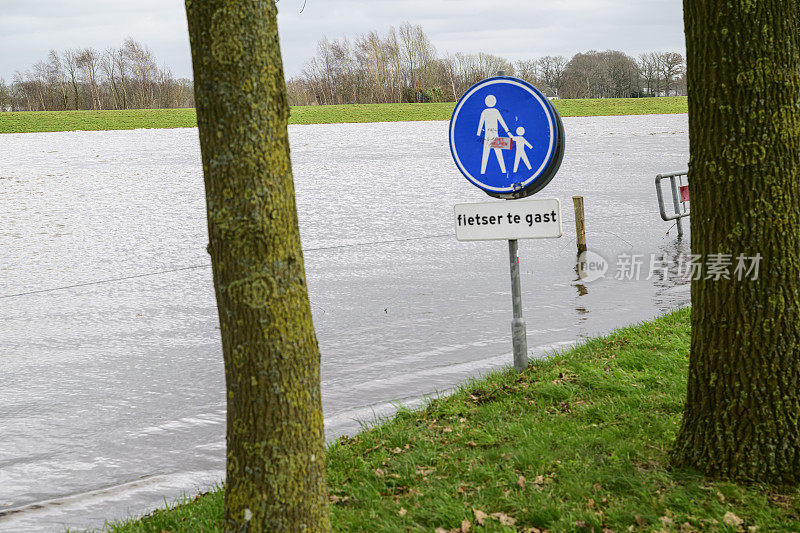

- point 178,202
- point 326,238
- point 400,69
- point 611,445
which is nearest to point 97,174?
point 178,202

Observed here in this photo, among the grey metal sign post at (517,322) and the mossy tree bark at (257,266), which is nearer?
the mossy tree bark at (257,266)

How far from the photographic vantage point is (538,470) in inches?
159

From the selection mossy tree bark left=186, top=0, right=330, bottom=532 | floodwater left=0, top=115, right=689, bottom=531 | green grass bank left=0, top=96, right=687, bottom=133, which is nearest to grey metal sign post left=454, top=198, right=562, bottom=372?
floodwater left=0, top=115, right=689, bottom=531

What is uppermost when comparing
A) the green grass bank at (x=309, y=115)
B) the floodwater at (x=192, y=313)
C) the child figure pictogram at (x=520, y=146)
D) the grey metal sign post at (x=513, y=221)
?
the green grass bank at (x=309, y=115)

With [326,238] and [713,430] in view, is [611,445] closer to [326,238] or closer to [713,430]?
[713,430]

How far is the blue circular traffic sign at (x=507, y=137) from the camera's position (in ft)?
17.8

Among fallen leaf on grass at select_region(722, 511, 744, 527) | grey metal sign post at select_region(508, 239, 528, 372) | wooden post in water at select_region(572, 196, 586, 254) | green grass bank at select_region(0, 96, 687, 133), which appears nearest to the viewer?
fallen leaf on grass at select_region(722, 511, 744, 527)

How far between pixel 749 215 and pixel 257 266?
212 cm

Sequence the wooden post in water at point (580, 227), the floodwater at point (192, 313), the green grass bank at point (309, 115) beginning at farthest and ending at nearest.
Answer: the green grass bank at point (309, 115)
the wooden post in water at point (580, 227)
the floodwater at point (192, 313)

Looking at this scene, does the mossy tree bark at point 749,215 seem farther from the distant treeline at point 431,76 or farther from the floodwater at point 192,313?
the distant treeline at point 431,76

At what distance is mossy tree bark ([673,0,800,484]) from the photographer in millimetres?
3475

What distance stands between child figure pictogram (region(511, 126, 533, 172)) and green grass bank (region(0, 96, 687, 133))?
139ft

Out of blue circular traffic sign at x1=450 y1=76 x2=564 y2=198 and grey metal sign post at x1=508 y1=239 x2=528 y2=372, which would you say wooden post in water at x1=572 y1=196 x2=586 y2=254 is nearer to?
grey metal sign post at x1=508 y1=239 x2=528 y2=372

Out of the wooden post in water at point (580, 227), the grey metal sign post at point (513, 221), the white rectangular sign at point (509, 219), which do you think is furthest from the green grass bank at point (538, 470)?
the wooden post in water at point (580, 227)
